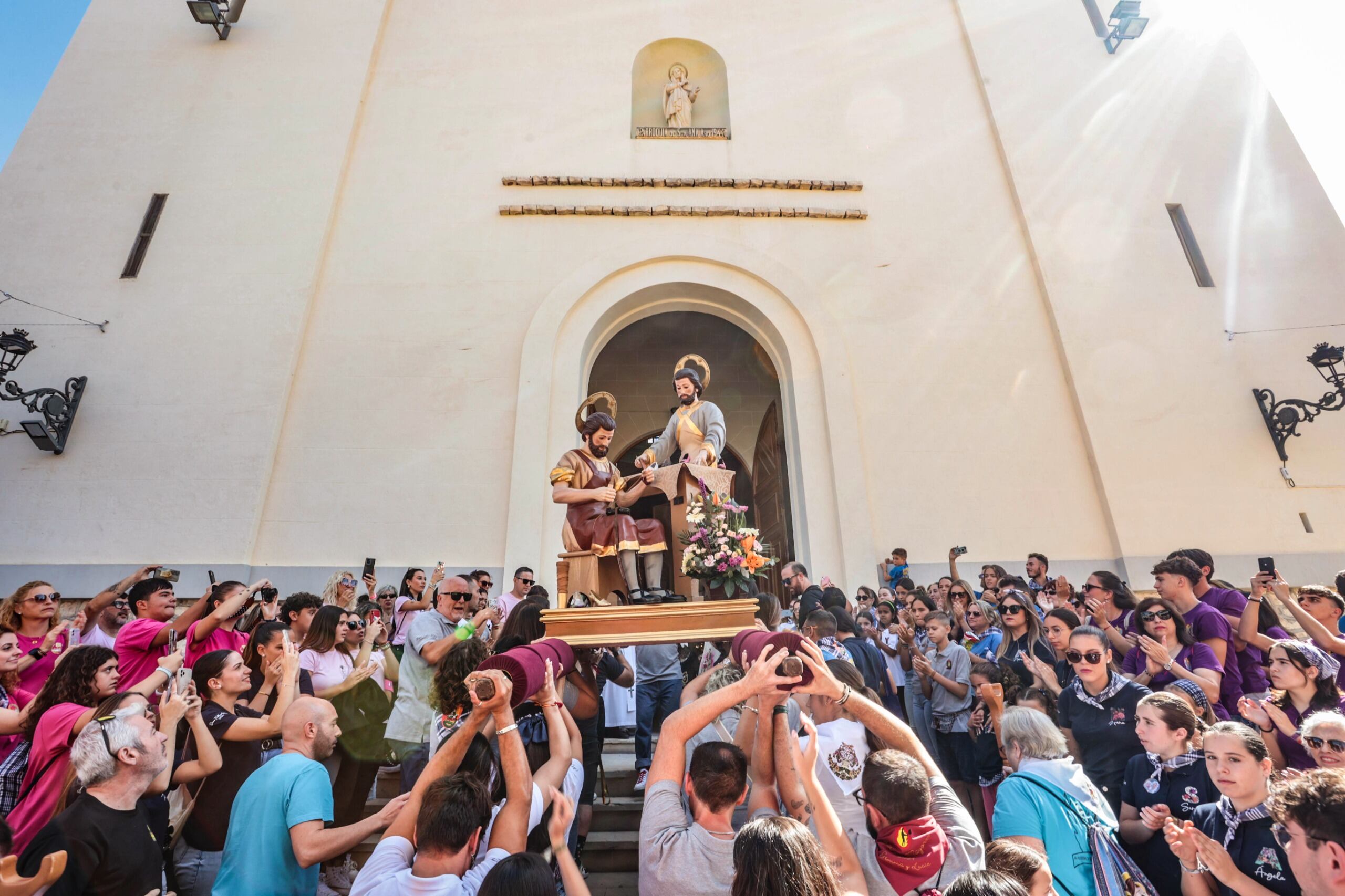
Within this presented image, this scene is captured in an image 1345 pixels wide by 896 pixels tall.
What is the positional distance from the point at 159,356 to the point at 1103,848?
10.4 meters

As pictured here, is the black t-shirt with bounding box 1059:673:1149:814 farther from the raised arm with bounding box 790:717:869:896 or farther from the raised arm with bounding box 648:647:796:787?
the raised arm with bounding box 648:647:796:787

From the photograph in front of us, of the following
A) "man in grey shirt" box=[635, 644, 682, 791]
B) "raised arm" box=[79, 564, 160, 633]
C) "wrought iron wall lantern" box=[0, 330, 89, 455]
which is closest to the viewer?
A: "man in grey shirt" box=[635, 644, 682, 791]

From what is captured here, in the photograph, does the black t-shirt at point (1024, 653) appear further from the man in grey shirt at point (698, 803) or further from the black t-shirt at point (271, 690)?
the black t-shirt at point (271, 690)

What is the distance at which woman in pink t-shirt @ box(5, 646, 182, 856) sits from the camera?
284cm

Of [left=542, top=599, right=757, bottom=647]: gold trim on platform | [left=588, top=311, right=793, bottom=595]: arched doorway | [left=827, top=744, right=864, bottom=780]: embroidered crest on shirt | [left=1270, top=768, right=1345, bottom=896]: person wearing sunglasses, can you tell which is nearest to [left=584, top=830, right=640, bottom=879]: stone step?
[left=542, top=599, right=757, bottom=647]: gold trim on platform

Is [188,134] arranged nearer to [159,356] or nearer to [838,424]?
[159,356]

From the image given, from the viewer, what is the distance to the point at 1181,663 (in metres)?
3.97

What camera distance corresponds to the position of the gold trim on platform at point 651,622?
12.1 ft

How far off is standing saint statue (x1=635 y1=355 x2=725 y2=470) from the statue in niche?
731 cm

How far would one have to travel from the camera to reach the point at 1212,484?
8.69 metres

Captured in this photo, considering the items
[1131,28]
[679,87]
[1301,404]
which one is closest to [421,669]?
[679,87]

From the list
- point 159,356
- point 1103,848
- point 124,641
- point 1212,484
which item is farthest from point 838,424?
point 159,356

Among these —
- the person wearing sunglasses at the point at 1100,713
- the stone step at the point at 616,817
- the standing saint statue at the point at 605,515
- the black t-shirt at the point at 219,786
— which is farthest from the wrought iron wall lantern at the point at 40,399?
the person wearing sunglasses at the point at 1100,713

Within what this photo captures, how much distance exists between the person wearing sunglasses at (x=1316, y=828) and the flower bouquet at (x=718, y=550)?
9.25ft
